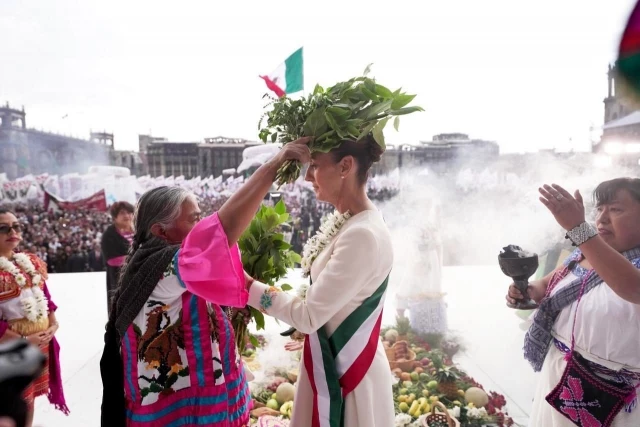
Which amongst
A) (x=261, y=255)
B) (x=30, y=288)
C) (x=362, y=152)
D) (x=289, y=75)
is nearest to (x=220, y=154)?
(x=289, y=75)

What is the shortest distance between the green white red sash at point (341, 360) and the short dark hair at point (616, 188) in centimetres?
103

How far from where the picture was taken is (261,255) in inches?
70.9

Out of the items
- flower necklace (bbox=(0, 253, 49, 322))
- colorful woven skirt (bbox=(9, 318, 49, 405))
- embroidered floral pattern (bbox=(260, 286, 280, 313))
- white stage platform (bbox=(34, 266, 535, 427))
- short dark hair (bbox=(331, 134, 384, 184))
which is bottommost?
white stage platform (bbox=(34, 266, 535, 427))

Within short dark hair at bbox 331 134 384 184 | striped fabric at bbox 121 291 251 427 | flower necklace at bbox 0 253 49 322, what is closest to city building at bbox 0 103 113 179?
flower necklace at bbox 0 253 49 322

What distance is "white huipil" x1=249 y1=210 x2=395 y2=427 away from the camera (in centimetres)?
134

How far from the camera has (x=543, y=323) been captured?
6.16 feet

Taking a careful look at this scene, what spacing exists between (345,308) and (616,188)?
118cm

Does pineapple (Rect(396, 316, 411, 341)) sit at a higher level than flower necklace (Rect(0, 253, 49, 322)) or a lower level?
lower

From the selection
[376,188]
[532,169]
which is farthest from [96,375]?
[532,169]

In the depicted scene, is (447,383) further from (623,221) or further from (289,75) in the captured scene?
(289,75)

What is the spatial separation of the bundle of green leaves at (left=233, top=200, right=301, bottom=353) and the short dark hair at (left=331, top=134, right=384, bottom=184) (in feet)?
1.53

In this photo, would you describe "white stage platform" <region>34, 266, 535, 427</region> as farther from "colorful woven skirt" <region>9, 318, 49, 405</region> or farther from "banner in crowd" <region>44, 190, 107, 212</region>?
"banner in crowd" <region>44, 190, 107, 212</region>

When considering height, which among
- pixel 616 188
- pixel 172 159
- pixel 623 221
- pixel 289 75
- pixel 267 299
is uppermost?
pixel 289 75

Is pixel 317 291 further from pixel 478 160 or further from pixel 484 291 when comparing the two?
pixel 478 160
